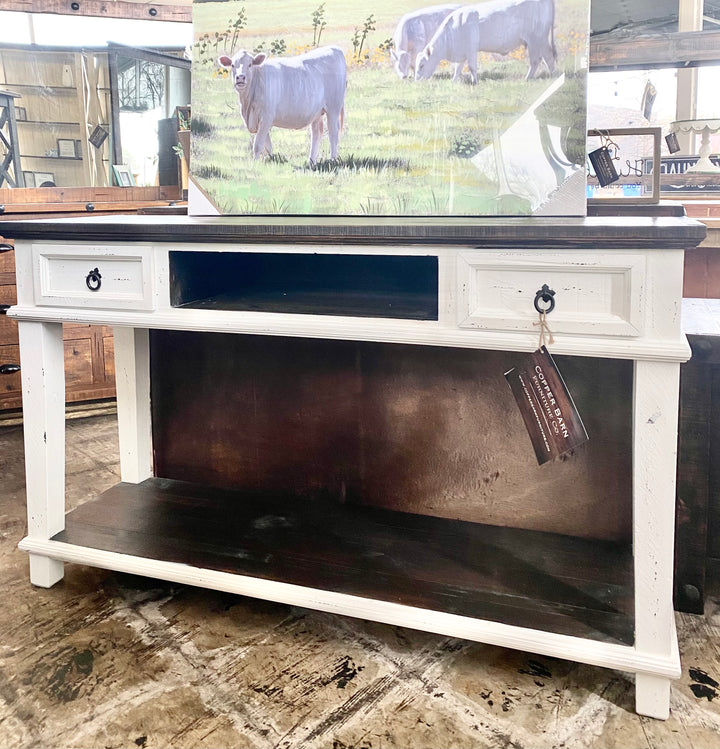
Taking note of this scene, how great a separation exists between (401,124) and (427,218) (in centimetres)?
23

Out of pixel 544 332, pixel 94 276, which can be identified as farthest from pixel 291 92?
pixel 544 332

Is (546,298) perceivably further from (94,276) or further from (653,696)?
(94,276)

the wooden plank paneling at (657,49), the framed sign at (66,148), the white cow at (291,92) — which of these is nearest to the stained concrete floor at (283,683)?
the white cow at (291,92)

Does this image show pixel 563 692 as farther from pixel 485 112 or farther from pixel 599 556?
pixel 485 112

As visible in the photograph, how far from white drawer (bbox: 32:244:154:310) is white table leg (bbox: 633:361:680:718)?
3.21 ft

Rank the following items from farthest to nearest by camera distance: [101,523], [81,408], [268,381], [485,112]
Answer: [81,408], [268,381], [101,523], [485,112]

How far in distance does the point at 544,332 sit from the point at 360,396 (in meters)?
0.69

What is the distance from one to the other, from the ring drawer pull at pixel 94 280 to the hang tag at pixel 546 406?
2.89 feet

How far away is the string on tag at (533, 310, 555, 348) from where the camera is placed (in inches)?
49.8

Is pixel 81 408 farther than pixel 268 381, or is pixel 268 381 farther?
pixel 81 408

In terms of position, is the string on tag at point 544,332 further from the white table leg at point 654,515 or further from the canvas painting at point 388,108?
the canvas painting at point 388,108

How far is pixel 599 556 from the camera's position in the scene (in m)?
1.62

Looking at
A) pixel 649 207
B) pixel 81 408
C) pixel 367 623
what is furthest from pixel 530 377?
pixel 81 408

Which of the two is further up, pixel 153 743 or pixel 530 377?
pixel 530 377
